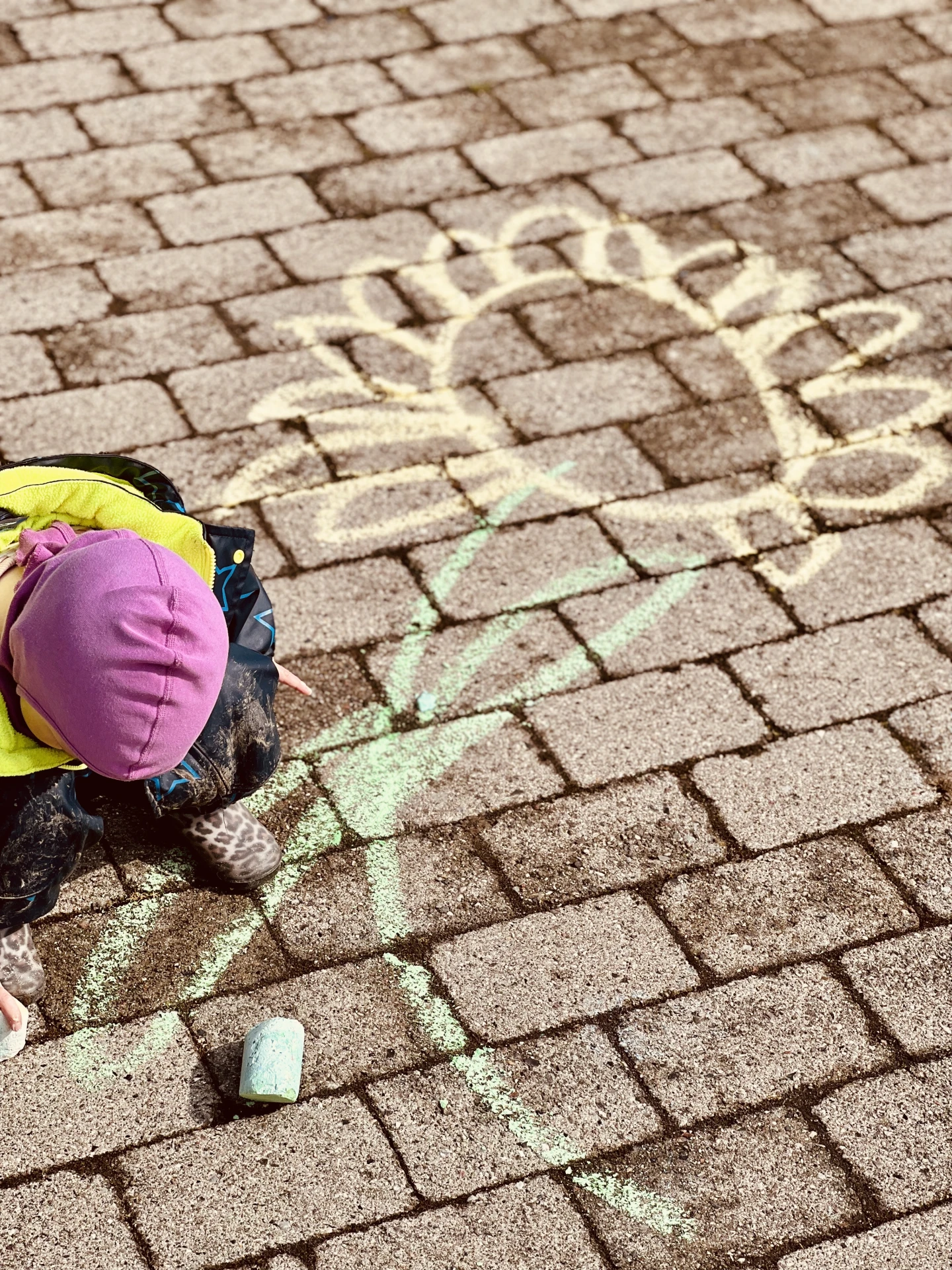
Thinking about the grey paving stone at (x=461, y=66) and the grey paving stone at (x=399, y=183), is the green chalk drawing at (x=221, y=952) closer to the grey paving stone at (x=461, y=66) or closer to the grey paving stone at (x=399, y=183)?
the grey paving stone at (x=399, y=183)

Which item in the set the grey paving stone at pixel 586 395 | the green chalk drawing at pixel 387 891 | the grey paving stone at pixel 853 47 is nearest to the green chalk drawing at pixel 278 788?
the green chalk drawing at pixel 387 891

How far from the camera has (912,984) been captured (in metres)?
3.16

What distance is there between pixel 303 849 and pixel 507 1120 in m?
0.78

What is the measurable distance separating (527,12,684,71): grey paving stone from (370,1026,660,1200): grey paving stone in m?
4.26

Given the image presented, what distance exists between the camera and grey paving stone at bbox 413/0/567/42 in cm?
626

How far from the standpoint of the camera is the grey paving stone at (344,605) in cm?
385

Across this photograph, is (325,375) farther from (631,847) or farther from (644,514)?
(631,847)

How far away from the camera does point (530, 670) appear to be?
379 centimetres

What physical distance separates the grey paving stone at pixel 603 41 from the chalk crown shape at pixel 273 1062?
4.31 metres

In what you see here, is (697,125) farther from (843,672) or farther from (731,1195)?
(731,1195)

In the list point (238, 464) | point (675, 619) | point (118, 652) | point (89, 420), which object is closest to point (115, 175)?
point (89, 420)

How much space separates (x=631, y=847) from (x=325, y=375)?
74.1 inches

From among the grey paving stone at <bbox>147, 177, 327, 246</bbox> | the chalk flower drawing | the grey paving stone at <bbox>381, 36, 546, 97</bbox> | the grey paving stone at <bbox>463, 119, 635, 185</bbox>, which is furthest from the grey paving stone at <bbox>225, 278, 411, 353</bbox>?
the grey paving stone at <bbox>381, 36, 546, 97</bbox>

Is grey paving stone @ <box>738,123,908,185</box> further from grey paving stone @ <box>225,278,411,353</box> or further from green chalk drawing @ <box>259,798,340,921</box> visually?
green chalk drawing @ <box>259,798,340,921</box>
